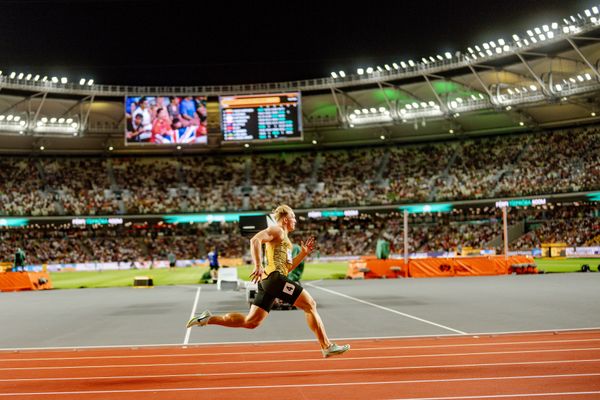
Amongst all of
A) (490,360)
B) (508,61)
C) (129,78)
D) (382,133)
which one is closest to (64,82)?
(129,78)

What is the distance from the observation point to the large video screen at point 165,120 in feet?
174

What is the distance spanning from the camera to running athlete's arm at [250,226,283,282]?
7.53 m

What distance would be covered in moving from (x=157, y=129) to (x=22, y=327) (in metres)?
39.9

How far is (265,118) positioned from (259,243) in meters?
45.4

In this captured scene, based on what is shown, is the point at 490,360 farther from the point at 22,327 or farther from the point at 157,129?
the point at 157,129

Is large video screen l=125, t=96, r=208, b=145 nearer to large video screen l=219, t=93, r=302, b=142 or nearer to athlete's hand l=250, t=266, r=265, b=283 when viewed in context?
large video screen l=219, t=93, r=302, b=142

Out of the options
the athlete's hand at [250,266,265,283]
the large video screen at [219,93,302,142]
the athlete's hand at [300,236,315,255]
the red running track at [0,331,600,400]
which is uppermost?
the large video screen at [219,93,302,142]

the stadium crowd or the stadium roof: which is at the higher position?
the stadium roof

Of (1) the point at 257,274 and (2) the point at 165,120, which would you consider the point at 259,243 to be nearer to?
(1) the point at 257,274

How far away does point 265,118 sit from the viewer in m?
52.4

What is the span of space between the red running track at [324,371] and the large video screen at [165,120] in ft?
144

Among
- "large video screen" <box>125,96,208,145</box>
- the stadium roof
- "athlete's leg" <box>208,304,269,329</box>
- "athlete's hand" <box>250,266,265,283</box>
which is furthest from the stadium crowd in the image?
"athlete's hand" <box>250,266,265,283</box>

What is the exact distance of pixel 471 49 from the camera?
49.1 m

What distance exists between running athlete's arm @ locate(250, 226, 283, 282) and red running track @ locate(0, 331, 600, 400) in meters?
1.37
